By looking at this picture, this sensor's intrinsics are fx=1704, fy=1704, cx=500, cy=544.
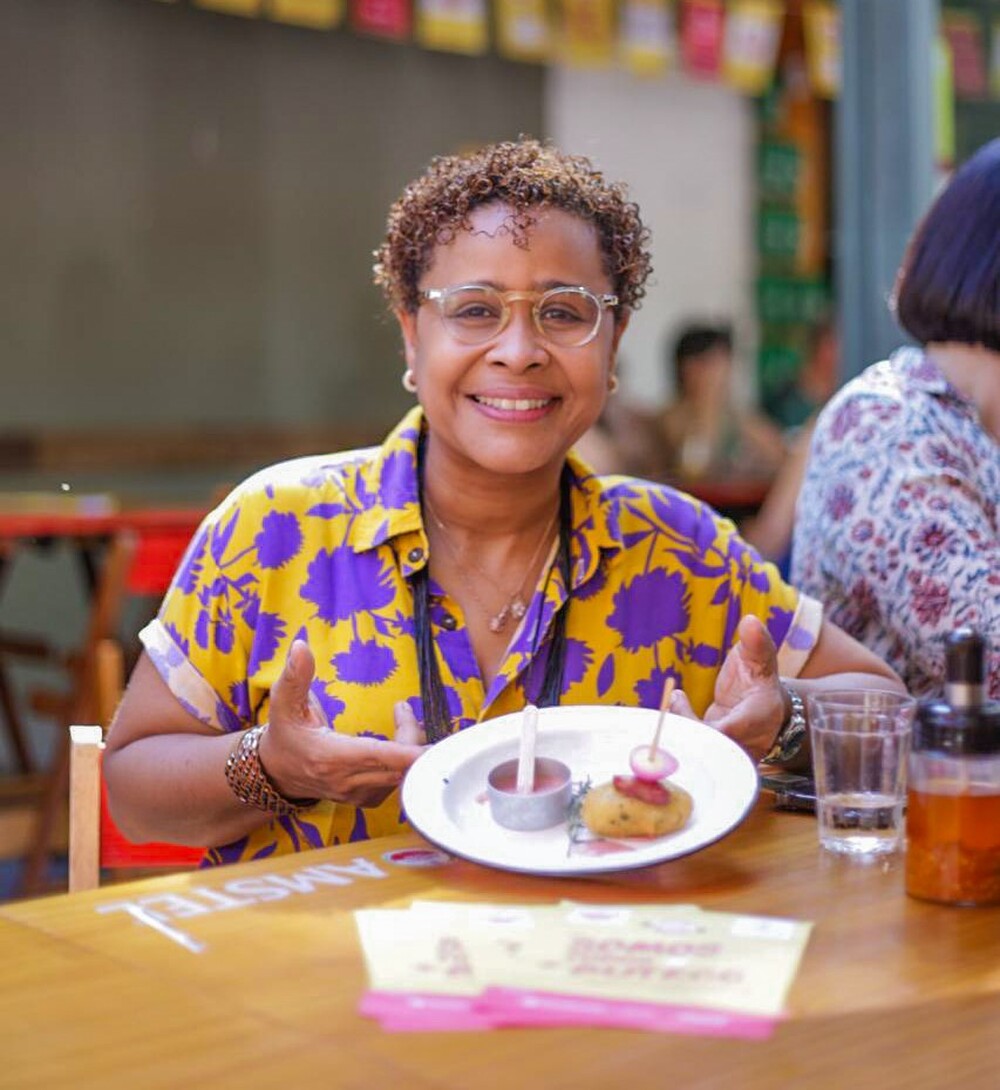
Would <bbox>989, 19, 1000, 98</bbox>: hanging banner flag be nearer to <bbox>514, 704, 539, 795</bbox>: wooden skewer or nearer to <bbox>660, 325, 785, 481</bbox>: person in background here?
<bbox>660, 325, 785, 481</bbox>: person in background

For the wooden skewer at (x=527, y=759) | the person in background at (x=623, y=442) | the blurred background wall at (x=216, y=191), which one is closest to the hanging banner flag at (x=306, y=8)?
the blurred background wall at (x=216, y=191)

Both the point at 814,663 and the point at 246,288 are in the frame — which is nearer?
the point at 814,663

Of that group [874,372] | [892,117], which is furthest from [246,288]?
[874,372]

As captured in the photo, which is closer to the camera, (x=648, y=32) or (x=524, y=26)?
(x=524, y=26)

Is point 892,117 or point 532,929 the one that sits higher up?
point 892,117

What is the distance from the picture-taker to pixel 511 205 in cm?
199

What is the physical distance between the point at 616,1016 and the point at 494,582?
102 cm

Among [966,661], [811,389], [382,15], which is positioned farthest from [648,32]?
[966,661]

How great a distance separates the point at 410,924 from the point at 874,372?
1419mm

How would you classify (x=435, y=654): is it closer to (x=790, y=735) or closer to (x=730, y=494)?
(x=790, y=735)

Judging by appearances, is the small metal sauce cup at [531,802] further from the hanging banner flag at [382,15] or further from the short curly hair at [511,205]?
A: the hanging banner flag at [382,15]

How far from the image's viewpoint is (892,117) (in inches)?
142

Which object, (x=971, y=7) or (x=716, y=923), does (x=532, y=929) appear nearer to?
(x=716, y=923)

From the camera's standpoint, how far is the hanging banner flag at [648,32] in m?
7.41
